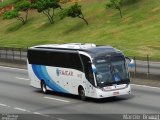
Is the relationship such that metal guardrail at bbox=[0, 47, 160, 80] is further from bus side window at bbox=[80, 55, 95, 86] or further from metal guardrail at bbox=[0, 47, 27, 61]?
bus side window at bbox=[80, 55, 95, 86]

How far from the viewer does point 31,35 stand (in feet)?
302

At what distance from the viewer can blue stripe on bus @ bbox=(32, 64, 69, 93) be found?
3149cm

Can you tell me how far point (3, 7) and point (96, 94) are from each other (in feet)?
302

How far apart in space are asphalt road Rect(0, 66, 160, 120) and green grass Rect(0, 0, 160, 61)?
2865cm

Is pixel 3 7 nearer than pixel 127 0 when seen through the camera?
No

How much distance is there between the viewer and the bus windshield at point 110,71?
27.8 meters

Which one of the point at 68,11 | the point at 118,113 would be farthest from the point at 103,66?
the point at 68,11

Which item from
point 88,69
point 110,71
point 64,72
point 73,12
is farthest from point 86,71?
point 73,12

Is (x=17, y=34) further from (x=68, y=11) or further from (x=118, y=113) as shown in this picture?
(x=118, y=113)

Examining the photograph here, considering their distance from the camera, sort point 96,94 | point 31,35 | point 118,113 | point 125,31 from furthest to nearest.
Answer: point 31,35 → point 125,31 → point 96,94 → point 118,113

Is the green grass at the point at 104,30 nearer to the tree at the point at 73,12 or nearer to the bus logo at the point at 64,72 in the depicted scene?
the tree at the point at 73,12

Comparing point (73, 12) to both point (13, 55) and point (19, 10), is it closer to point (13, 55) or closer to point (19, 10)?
point (19, 10)

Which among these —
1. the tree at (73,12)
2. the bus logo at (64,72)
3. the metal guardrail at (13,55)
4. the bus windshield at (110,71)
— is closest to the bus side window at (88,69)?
the bus windshield at (110,71)

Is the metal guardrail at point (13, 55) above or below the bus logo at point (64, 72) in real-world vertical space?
below
